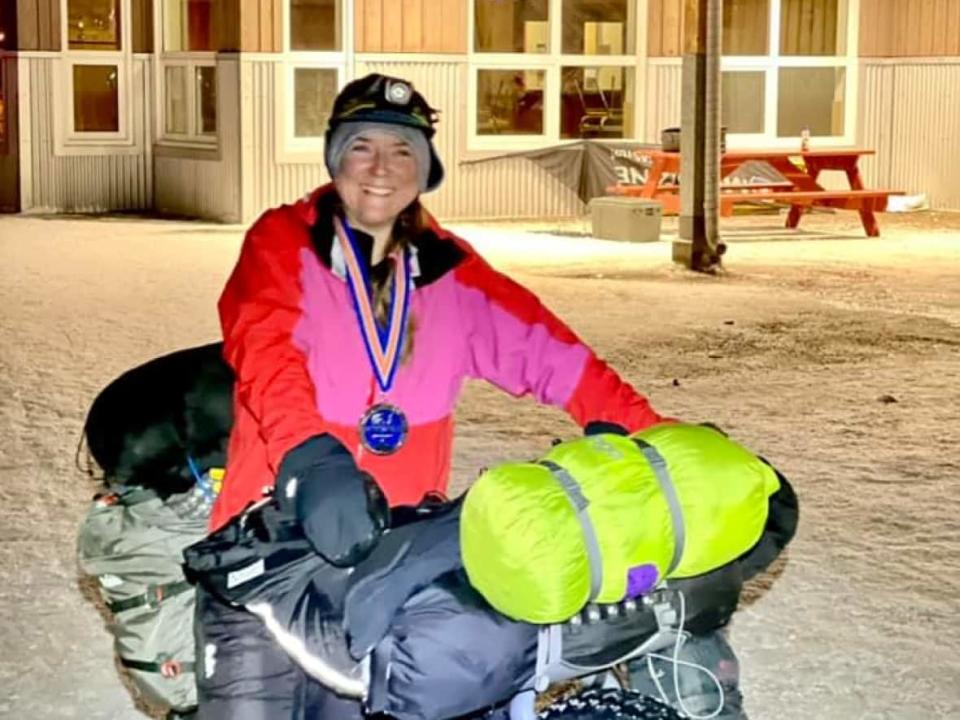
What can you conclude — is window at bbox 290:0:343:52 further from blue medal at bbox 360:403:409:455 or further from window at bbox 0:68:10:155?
blue medal at bbox 360:403:409:455

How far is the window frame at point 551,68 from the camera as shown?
1947 centimetres

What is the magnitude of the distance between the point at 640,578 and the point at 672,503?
97 mm

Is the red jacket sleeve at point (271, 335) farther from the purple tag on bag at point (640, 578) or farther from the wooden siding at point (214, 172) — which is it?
the wooden siding at point (214, 172)

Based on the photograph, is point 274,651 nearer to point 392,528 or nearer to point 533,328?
point 392,528

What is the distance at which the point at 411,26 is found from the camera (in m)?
18.9

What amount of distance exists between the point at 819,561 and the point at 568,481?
4092 mm

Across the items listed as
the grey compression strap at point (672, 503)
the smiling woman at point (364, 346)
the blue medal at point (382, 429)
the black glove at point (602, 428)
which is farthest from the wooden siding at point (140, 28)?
the grey compression strap at point (672, 503)

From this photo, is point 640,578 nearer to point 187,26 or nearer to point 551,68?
point 551,68

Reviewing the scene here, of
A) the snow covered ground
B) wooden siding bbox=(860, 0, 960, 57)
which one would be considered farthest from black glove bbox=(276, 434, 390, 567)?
wooden siding bbox=(860, 0, 960, 57)

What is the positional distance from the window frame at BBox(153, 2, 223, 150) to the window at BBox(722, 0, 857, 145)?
585cm

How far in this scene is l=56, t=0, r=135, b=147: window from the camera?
20109 mm

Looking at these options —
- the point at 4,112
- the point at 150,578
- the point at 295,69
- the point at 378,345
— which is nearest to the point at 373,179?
the point at 378,345

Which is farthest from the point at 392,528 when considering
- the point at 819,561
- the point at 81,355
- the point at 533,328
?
the point at 81,355

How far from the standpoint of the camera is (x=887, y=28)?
68.2 feet
